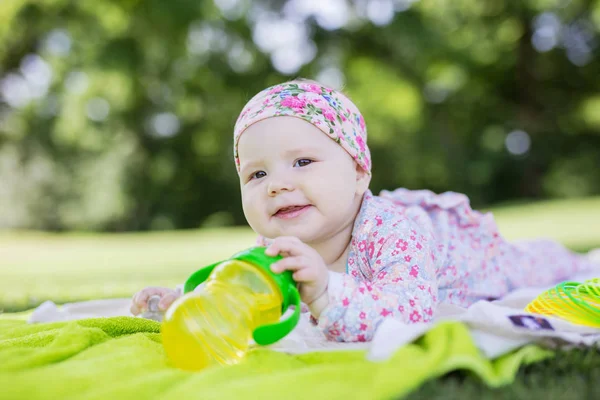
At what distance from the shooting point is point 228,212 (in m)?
18.3

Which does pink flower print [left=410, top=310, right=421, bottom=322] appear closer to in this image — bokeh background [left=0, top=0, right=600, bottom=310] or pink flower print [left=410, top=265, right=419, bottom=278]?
pink flower print [left=410, top=265, right=419, bottom=278]

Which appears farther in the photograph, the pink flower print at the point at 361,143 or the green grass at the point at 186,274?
the pink flower print at the point at 361,143

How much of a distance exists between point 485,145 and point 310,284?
61.3 feet

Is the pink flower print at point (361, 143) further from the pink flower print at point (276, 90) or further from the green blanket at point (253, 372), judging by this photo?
the green blanket at point (253, 372)

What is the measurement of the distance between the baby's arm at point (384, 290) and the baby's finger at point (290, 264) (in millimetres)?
116

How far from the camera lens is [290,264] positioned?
1628mm

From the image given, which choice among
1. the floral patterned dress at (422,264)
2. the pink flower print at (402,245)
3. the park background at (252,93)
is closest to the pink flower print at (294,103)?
the floral patterned dress at (422,264)

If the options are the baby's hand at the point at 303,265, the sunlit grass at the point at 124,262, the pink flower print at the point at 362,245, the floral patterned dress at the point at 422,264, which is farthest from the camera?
the sunlit grass at the point at 124,262

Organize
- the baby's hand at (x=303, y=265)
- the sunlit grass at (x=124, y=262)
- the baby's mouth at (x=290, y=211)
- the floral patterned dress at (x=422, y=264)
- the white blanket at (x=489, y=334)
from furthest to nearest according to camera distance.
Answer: the sunlit grass at (x=124, y=262) → the baby's mouth at (x=290, y=211) → the floral patterned dress at (x=422, y=264) → the baby's hand at (x=303, y=265) → the white blanket at (x=489, y=334)

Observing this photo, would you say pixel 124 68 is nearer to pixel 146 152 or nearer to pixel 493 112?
pixel 146 152

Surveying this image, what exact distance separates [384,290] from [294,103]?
2.47 feet

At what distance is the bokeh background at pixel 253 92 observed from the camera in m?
16.2

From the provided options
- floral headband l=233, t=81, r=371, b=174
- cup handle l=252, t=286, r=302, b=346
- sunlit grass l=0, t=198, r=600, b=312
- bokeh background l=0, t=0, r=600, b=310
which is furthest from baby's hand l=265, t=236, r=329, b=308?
bokeh background l=0, t=0, r=600, b=310

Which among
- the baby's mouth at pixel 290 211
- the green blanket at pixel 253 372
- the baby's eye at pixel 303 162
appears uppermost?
the baby's eye at pixel 303 162
